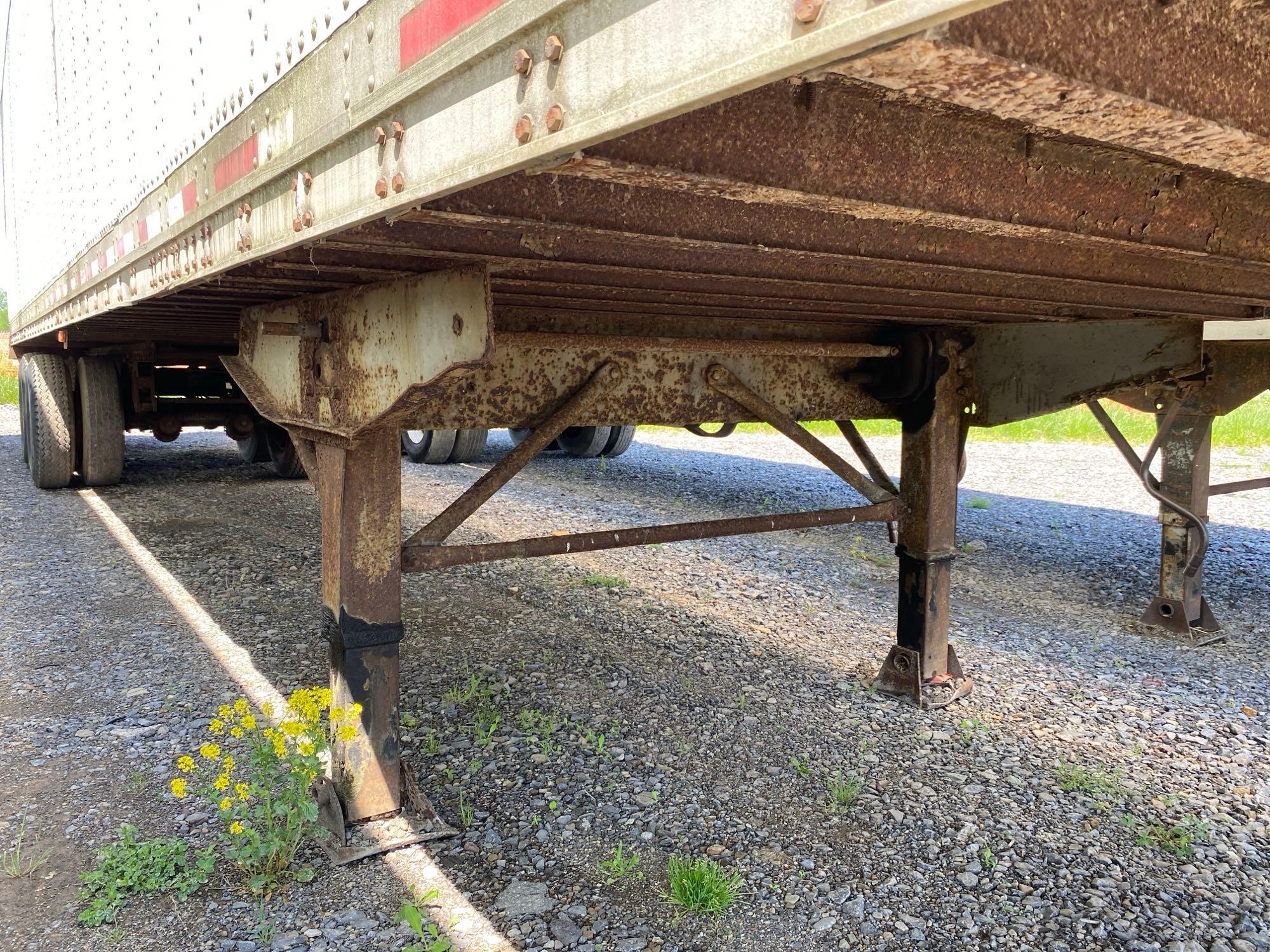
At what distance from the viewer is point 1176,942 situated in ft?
8.46

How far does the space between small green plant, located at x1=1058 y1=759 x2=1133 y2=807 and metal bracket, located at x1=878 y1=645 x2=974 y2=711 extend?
0.66 m

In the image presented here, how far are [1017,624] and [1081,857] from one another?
2.54 metres

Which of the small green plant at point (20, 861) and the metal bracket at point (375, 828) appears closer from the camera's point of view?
the small green plant at point (20, 861)

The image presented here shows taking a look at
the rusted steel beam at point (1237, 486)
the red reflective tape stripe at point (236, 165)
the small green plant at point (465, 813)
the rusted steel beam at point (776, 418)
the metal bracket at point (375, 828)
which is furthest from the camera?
the rusted steel beam at point (1237, 486)

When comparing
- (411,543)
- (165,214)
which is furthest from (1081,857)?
(165,214)

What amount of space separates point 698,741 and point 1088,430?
1316cm

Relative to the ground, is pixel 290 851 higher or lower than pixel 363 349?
lower

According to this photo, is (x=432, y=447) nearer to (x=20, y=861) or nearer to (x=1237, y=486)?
(x=1237, y=486)

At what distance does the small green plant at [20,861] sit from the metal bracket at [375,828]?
773 mm

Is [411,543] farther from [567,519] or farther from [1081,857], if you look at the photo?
[567,519]

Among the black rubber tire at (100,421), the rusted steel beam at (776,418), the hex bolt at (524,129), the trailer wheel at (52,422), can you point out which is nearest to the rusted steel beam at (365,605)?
the rusted steel beam at (776,418)

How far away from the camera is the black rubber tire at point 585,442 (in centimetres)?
1129

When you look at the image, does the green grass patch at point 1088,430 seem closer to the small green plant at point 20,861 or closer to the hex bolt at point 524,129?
the small green plant at point 20,861

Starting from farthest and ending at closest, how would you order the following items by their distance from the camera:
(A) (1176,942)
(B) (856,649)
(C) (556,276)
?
1. (B) (856,649)
2. (A) (1176,942)
3. (C) (556,276)
